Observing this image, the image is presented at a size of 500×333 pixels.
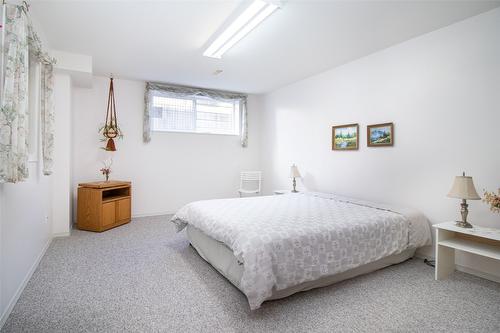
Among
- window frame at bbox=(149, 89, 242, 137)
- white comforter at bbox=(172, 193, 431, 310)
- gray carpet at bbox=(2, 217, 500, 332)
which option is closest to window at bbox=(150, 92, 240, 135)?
window frame at bbox=(149, 89, 242, 137)

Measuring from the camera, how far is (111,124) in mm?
4578

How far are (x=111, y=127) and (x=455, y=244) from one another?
16.6 feet

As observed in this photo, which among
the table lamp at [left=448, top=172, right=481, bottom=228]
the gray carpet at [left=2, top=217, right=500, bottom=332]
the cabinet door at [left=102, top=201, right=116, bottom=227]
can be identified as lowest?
the gray carpet at [left=2, top=217, right=500, bottom=332]

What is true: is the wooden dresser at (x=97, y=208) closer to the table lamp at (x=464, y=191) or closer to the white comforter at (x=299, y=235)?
the white comforter at (x=299, y=235)

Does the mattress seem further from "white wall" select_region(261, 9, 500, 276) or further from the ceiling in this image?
the ceiling

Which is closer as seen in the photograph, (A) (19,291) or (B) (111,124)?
(A) (19,291)

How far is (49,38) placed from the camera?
3145 mm

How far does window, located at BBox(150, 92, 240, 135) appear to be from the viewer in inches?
202

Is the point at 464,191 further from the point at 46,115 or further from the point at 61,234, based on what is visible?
the point at 61,234

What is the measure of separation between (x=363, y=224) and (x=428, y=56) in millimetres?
2107

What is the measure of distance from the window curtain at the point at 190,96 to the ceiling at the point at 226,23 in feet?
2.35

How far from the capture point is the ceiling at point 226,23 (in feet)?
8.11

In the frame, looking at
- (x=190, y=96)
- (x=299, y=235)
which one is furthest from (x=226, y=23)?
(x=190, y=96)

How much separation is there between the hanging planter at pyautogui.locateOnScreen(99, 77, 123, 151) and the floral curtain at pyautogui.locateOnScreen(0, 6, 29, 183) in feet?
8.91
